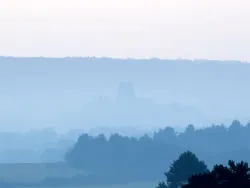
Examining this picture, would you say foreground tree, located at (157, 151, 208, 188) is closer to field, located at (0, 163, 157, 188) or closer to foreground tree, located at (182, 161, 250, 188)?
foreground tree, located at (182, 161, 250, 188)

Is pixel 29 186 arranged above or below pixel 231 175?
above

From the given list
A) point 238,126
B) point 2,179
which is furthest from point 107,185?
point 238,126

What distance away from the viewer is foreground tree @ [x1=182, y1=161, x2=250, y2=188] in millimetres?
34375

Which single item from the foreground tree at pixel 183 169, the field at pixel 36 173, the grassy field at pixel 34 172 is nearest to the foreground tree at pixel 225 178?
the foreground tree at pixel 183 169

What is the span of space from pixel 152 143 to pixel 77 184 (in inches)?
1339

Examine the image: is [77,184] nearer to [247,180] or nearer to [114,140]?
[114,140]

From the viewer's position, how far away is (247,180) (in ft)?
Answer: 114

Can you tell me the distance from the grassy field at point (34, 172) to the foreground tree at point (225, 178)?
97.0 metres

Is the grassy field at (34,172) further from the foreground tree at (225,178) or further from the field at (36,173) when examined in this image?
the foreground tree at (225,178)

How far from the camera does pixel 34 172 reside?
146m

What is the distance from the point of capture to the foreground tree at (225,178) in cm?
3438

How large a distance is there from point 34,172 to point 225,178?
112302 mm

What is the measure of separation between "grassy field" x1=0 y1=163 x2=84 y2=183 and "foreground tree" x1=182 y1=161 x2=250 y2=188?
318 ft

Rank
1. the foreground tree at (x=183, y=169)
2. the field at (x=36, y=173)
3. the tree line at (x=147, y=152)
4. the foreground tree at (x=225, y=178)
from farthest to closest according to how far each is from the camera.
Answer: the tree line at (x=147, y=152)
the field at (x=36, y=173)
the foreground tree at (x=183, y=169)
the foreground tree at (x=225, y=178)
